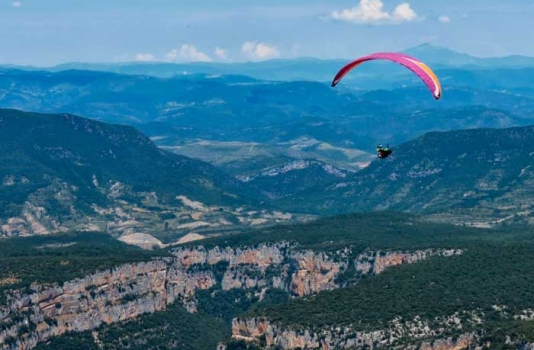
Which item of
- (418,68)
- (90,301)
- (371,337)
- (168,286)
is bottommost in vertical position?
(168,286)

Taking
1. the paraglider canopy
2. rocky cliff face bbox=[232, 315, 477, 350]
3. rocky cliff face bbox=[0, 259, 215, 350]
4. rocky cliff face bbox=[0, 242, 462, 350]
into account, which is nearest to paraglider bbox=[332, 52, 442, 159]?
the paraglider canopy

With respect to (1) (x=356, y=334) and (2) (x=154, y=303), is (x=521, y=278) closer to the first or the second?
(1) (x=356, y=334)

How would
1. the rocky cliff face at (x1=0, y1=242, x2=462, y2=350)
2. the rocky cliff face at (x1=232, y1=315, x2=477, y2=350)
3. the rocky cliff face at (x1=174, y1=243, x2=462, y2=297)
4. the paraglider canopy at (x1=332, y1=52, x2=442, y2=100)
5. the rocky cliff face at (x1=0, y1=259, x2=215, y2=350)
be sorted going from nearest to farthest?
the paraglider canopy at (x1=332, y1=52, x2=442, y2=100) → the rocky cliff face at (x1=232, y1=315, x2=477, y2=350) → the rocky cliff face at (x1=0, y1=242, x2=462, y2=350) → the rocky cliff face at (x1=0, y1=259, x2=215, y2=350) → the rocky cliff face at (x1=174, y1=243, x2=462, y2=297)

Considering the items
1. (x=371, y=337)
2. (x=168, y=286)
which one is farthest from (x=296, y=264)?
(x=371, y=337)

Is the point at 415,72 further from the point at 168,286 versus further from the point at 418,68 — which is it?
the point at 168,286

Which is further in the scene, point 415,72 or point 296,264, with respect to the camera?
point 296,264

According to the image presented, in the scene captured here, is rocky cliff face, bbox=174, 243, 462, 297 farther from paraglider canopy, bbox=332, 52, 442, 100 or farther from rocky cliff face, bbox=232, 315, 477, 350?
paraglider canopy, bbox=332, 52, 442, 100

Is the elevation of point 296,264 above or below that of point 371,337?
below

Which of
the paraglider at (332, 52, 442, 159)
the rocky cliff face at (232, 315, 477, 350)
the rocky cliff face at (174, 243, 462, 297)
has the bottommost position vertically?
the rocky cliff face at (174, 243, 462, 297)

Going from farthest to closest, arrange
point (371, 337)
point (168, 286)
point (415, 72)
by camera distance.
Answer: point (168, 286), point (371, 337), point (415, 72)
